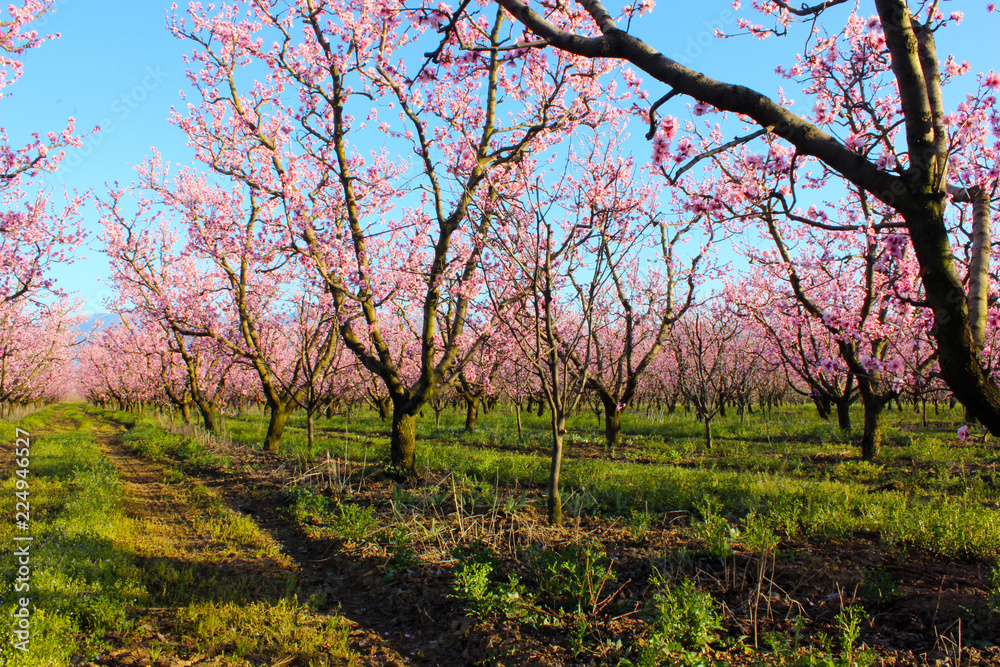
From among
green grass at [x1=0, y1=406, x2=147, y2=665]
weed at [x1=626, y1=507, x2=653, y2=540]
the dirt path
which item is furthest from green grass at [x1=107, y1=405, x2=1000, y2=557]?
green grass at [x1=0, y1=406, x2=147, y2=665]

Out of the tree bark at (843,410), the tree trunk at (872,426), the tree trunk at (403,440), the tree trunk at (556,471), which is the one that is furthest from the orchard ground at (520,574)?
the tree bark at (843,410)

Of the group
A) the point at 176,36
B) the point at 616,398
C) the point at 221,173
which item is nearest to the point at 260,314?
the point at 221,173

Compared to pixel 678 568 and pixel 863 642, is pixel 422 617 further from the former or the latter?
pixel 863 642

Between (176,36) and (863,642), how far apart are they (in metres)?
14.9

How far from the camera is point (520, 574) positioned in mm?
4977

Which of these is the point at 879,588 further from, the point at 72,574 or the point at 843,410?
the point at 843,410

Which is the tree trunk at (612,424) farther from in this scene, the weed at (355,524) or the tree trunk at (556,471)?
the weed at (355,524)

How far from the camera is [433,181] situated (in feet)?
29.0

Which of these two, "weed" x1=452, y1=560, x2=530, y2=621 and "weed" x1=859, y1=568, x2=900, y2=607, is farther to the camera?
"weed" x1=452, y1=560, x2=530, y2=621

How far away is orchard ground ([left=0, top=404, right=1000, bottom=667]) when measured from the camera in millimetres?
3764

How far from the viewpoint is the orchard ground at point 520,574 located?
3.76m

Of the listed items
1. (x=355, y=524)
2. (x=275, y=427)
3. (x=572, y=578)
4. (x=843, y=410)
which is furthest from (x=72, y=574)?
(x=843, y=410)
